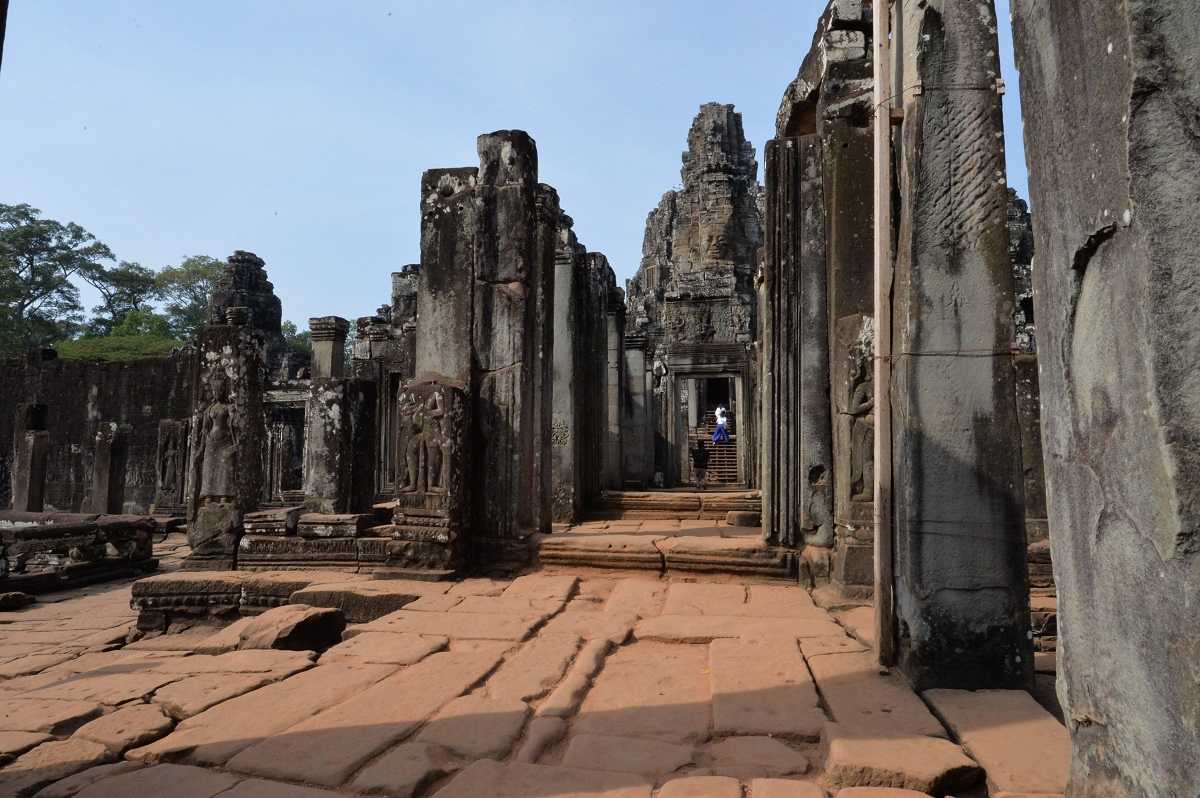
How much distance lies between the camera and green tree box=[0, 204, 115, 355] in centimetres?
3509

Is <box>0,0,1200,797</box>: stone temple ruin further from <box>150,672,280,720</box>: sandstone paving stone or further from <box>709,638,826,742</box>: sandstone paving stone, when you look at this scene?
<box>150,672,280,720</box>: sandstone paving stone

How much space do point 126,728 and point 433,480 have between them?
3306mm

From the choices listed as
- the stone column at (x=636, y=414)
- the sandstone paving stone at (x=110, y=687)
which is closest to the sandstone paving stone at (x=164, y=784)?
the sandstone paving stone at (x=110, y=687)

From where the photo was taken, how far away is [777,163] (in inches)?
224

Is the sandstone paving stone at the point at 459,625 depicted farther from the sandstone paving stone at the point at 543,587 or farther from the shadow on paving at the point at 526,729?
the sandstone paving stone at the point at 543,587

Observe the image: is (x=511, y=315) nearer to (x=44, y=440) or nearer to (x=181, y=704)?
(x=181, y=704)

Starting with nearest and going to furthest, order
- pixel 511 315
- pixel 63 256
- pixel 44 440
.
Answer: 1. pixel 511 315
2. pixel 44 440
3. pixel 63 256

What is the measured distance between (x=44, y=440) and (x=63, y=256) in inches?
1220

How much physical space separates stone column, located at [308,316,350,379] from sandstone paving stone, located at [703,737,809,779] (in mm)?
13834

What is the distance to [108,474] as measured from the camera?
44.8 feet

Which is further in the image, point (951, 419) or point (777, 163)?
point (777, 163)

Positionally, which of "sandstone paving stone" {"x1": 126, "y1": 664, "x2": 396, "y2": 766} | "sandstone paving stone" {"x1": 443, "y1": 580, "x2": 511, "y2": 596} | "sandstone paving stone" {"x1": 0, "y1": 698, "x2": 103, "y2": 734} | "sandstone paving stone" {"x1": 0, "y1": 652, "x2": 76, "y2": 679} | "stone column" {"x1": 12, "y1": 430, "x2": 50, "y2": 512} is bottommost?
"sandstone paving stone" {"x1": 0, "y1": 652, "x2": 76, "y2": 679}

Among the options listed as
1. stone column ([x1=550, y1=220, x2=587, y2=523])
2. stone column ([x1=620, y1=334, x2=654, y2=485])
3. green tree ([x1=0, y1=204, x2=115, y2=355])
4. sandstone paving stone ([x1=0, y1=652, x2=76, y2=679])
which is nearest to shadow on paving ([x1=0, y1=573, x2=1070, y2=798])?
sandstone paving stone ([x1=0, y1=652, x2=76, y2=679])

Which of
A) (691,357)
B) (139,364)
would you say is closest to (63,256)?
(139,364)
